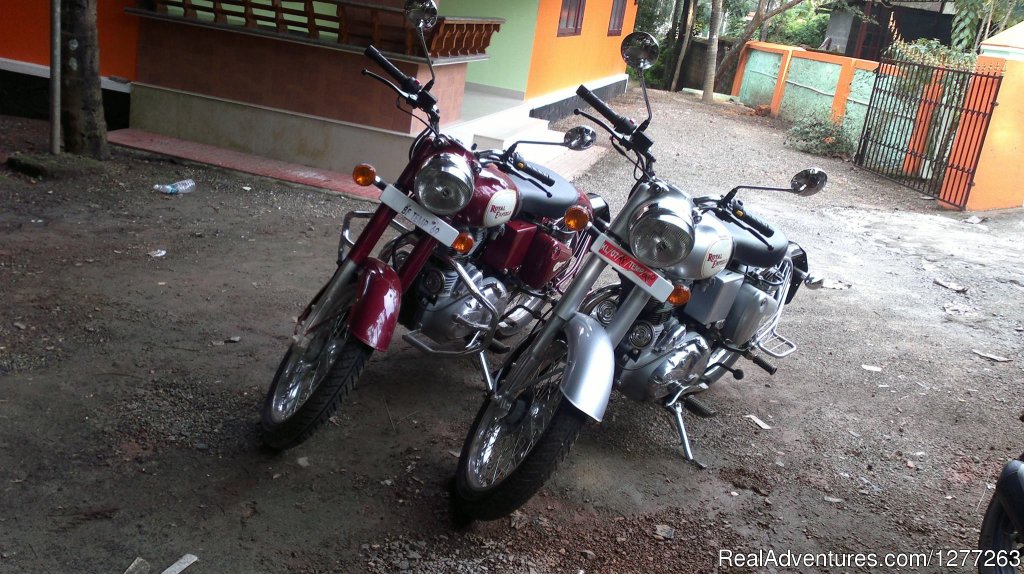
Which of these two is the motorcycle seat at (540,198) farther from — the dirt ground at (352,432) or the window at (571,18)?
the window at (571,18)

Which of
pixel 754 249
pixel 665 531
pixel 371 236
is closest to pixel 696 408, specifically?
pixel 754 249

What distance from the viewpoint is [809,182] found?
142 inches

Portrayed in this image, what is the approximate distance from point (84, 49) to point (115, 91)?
1424mm

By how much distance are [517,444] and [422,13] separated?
176cm

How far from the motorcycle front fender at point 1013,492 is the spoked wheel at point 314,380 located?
2162 mm

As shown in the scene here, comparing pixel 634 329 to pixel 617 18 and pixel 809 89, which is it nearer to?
pixel 809 89

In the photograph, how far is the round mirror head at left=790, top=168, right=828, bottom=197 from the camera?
357 centimetres

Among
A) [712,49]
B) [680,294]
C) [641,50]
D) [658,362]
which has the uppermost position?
[641,50]

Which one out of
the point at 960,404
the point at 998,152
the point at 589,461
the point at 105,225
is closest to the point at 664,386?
the point at 589,461

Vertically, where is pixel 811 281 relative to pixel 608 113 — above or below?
below

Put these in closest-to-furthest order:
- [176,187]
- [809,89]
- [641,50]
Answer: [641,50] → [176,187] → [809,89]

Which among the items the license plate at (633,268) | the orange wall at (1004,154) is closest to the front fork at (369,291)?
the license plate at (633,268)

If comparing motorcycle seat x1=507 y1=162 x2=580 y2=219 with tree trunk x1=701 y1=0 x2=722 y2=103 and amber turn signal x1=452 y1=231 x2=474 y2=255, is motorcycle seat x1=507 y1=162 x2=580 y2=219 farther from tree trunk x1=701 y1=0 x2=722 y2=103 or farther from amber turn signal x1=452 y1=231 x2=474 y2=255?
tree trunk x1=701 y1=0 x2=722 y2=103

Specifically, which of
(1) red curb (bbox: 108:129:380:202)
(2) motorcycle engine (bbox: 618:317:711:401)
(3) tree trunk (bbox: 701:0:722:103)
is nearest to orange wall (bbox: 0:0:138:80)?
(1) red curb (bbox: 108:129:380:202)
